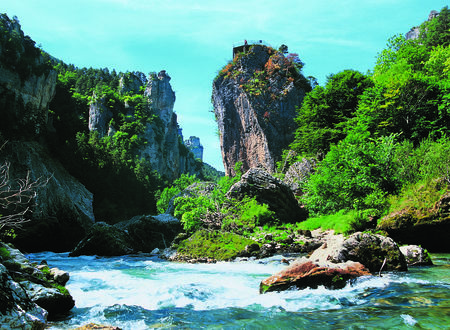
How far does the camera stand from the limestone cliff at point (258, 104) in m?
37.4

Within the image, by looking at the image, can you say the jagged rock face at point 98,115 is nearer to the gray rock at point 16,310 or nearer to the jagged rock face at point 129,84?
the jagged rock face at point 129,84

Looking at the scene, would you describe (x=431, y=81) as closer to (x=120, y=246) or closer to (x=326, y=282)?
(x=326, y=282)

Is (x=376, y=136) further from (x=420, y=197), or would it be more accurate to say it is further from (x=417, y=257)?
(x=417, y=257)

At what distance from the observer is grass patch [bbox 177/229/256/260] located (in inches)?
513

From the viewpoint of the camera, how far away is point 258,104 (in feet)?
126

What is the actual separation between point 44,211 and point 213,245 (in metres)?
15.7

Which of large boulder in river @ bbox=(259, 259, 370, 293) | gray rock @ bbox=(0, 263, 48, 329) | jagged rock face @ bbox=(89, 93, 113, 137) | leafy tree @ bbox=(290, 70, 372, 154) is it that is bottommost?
large boulder in river @ bbox=(259, 259, 370, 293)

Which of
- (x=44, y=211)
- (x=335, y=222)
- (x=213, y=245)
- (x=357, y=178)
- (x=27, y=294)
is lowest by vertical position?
(x=213, y=245)

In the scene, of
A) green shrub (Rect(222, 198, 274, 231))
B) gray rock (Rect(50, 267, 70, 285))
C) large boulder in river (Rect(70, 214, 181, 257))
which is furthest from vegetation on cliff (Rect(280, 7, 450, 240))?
gray rock (Rect(50, 267, 70, 285))

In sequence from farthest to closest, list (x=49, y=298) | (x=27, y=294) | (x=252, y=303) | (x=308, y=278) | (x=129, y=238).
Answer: (x=129, y=238) → (x=308, y=278) → (x=252, y=303) → (x=49, y=298) → (x=27, y=294)

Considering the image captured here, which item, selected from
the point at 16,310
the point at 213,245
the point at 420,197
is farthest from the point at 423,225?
the point at 16,310

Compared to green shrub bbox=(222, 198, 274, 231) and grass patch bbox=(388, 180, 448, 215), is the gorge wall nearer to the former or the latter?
green shrub bbox=(222, 198, 274, 231)

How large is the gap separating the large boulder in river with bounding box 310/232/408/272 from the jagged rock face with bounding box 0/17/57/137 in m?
28.7

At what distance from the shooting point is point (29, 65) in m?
31.6
